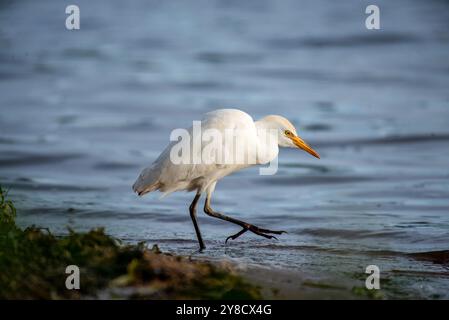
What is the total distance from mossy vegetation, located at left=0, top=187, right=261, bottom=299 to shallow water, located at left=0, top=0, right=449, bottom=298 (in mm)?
1094

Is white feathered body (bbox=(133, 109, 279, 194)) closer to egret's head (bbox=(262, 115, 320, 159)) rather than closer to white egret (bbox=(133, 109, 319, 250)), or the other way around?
white egret (bbox=(133, 109, 319, 250))

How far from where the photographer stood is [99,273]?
5879mm

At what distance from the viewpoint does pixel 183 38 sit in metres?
25.2

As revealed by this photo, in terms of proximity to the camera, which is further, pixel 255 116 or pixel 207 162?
pixel 255 116

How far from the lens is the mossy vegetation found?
5.57 meters

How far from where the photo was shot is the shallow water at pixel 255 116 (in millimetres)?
8992

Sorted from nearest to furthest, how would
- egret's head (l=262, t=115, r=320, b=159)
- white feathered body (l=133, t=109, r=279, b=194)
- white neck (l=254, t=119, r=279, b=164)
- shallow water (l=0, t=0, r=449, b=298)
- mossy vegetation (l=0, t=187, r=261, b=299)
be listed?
mossy vegetation (l=0, t=187, r=261, b=299) → white feathered body (l=133, t=109, r=279, b=194) → white neck (l=254, t=119, r=279, b=164) → egret's head (l=262, t=115, r=320, b=159) → shallow water (l=0, t=0, r=449, b=298)

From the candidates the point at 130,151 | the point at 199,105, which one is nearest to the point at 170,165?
the point at 130,151

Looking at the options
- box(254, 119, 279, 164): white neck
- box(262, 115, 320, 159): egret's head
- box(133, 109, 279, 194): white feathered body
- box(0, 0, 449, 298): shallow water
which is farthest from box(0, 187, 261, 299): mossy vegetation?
box(262, 115, 320, 159): egret's head

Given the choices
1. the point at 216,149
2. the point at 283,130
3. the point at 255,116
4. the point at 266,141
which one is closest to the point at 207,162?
the point at 216,149

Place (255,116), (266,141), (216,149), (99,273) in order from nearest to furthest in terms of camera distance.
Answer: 1. (99,273)
2. (216,149)
3. (266,141)
4. (255,116)

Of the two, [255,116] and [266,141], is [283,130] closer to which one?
[266,141]

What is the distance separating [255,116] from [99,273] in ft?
36.3

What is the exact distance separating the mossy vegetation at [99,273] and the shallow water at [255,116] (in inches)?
43.1
